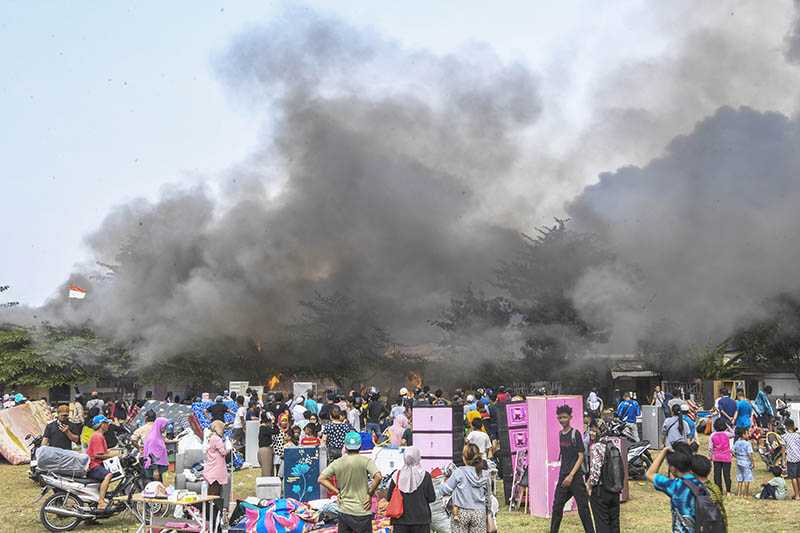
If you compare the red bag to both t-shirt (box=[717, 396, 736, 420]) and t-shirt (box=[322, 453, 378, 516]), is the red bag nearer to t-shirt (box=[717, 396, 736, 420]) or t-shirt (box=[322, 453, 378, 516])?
t-shirt (box=[322, 453, 378, 516])

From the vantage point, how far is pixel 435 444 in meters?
14.5

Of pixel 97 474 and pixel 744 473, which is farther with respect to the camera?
pixel 744 473

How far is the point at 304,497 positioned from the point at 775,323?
2893 cm

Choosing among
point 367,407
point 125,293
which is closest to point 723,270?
point 367,407

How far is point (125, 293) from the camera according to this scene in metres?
38.1

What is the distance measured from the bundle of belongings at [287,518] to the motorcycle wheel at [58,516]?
337 centimetres

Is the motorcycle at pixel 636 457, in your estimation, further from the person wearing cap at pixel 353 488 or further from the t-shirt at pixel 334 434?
the person wearing cap at pixel 353 488

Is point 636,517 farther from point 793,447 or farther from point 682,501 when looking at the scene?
point 682,501

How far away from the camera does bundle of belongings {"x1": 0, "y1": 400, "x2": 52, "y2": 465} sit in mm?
20250

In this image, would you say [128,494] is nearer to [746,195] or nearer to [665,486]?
[665,486]

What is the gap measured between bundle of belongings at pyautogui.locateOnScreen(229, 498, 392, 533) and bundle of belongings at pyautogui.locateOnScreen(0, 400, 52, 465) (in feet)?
42.7

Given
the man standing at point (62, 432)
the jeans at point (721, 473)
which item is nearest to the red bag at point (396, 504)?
the man standing at point (62, 432)

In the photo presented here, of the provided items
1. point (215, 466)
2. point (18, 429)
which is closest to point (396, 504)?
point (215, 466)

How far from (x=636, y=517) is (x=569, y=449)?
12.9 feet
